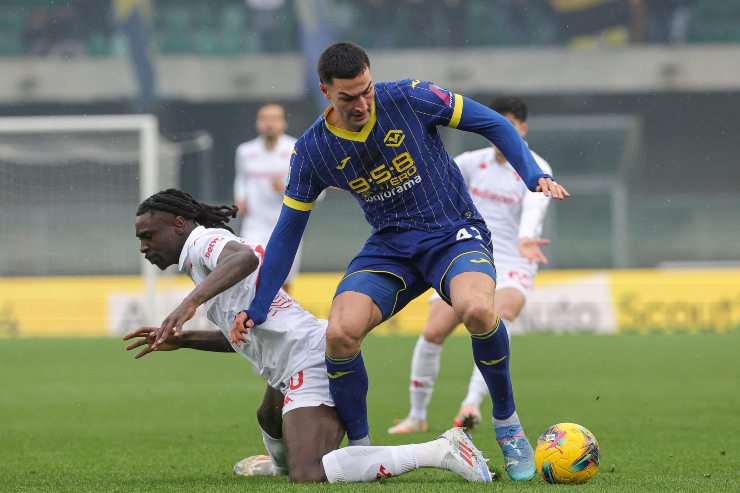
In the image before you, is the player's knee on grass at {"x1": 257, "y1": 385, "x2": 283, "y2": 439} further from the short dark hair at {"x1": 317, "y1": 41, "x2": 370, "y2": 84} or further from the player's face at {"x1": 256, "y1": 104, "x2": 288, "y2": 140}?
the player's face at {"x1": 256, "y1": 104, "x2": 288, "y2": 140}

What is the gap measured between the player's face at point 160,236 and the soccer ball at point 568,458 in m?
1.87

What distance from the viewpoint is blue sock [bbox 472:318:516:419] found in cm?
531

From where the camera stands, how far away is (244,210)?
12.6m

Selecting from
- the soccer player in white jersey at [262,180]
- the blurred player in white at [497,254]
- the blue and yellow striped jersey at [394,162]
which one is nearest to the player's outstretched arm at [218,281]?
the blue and yellow striped jersey at [394,162]

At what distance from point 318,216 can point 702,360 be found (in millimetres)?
11073

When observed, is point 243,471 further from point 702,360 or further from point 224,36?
point 224,36

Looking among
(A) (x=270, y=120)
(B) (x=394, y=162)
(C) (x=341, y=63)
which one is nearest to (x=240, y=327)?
(B) (x=394, y=162)

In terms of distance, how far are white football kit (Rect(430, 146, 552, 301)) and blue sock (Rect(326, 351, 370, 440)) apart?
2.87 m

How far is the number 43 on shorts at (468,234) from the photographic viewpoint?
5559 mm

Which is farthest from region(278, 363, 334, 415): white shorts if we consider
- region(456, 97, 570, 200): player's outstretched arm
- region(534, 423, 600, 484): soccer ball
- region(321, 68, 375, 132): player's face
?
region(456, 97, 570, 200): player's outstretched arm

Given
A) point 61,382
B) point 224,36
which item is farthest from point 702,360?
point 224,36

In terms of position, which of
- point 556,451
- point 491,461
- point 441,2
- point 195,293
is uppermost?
point 441,2

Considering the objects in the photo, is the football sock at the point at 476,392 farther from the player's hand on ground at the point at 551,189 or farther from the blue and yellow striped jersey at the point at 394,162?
the player's hand on ground at the point at 551,189

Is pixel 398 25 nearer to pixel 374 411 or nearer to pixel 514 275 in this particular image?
pixel 374 411
